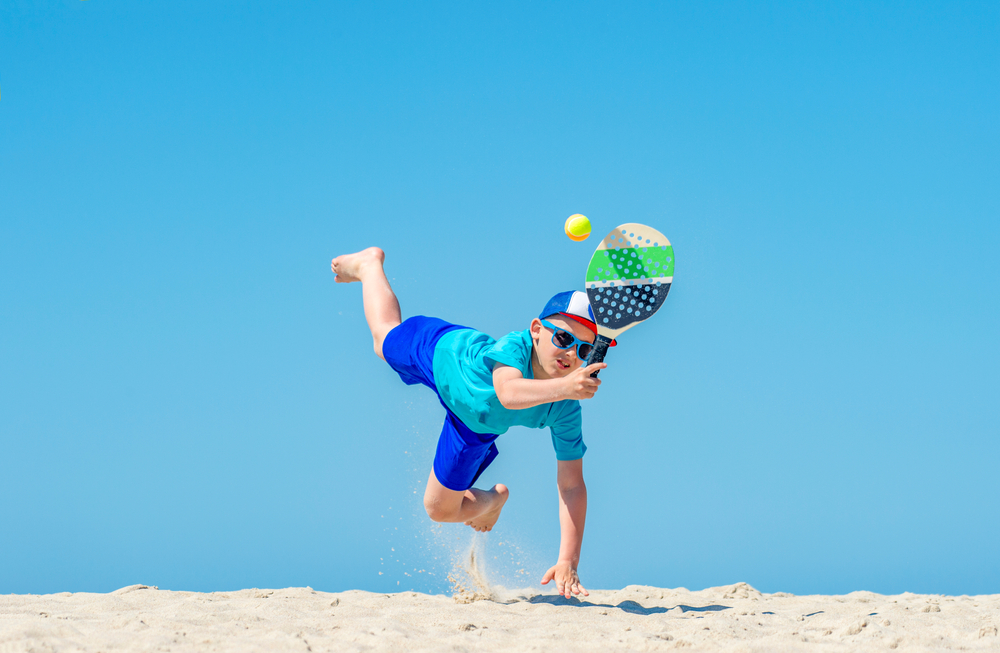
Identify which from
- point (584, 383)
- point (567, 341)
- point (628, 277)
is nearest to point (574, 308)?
point (567, 341)

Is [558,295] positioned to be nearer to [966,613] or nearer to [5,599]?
[966,613]

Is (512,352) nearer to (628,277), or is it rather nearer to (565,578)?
(628,277)

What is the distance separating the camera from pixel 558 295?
4.48m

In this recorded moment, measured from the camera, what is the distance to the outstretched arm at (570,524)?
4.90 metres

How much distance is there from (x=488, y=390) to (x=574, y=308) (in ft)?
2.17

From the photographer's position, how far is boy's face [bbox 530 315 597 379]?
14.2 feet

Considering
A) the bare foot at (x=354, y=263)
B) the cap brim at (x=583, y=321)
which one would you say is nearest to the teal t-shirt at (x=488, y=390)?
the cap brim at (x=583, y=321)

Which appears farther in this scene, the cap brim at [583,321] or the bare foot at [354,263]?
the bare foot at [354,263]

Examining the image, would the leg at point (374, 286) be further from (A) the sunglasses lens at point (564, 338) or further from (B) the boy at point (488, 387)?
(A) the sunglasses lens at point (564, 338)

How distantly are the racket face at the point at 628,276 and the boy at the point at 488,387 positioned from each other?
0.50 ft

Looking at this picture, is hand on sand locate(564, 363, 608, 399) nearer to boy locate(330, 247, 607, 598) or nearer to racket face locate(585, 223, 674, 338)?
boy locate(330, 247, 607, 598)

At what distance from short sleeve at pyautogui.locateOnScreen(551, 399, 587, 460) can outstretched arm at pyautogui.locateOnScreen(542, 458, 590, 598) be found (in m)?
0.06

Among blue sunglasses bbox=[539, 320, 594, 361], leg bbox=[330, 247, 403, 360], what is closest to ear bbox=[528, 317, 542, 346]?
blue sunglasses bbox=[539, 320, 594, 361]

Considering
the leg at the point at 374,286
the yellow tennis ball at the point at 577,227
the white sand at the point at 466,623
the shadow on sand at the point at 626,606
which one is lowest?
the white sand at the point at 466,623
